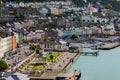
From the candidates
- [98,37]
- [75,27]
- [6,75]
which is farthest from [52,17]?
[6,75]

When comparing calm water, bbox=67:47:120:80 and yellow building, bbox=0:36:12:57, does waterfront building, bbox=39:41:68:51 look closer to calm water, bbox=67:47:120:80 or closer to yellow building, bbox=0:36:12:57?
calm water, bbox=67:47:120:80

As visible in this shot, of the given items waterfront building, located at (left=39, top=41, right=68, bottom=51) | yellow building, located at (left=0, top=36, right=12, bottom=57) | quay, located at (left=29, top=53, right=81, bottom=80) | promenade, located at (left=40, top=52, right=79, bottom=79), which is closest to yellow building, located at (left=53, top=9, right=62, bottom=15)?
waterfront building, located at (left=39, top=41, right=68, bottom=51)

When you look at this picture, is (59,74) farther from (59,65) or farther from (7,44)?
(7,44)

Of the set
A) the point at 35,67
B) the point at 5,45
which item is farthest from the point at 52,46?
the point at 35,67

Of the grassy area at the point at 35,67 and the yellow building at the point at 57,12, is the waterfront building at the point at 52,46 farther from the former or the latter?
the yellow building at the point at 57,12

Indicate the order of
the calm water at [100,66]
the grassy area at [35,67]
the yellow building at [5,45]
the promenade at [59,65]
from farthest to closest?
the yellow building at [5,45] → the grassy area at [35,67] → the calm water at [100,66] → the promenade at [59,65]

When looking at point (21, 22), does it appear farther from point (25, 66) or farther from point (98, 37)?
point (25, 66)

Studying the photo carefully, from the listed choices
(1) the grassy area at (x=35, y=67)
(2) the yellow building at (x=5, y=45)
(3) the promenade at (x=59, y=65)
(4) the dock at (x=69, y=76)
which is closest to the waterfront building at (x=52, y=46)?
(3) the promenade at (x=59, y=65)

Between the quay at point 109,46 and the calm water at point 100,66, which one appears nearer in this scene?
the calm water at point 100,66
